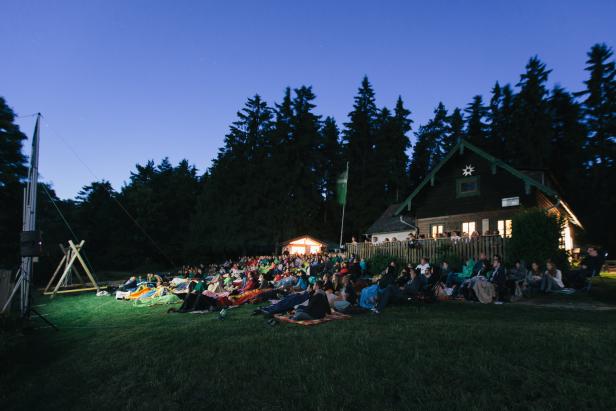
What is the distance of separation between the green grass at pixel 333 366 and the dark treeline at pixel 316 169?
1370 inches

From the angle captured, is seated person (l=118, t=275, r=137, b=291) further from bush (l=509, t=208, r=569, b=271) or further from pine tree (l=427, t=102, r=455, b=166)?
pine tree (l=427, t=102, r=455, b=166)

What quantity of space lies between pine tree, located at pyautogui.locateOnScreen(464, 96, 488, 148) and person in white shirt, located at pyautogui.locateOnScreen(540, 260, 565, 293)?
42.0 metres

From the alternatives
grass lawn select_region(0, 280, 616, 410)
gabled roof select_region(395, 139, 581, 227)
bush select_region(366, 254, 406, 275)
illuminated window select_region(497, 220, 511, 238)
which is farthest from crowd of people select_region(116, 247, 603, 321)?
illuminated window select_region(497, 220, 511, 238)

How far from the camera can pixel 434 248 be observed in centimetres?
1852

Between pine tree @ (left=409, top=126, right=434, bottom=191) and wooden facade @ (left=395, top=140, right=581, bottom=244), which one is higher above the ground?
pine tree @ (left=409, top=126, right=434, bottom=191)

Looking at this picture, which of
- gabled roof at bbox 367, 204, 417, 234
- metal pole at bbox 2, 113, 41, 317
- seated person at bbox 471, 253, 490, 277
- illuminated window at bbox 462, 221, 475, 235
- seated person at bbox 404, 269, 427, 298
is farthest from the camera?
gabled roof at bbox 367, 204, 417, 234

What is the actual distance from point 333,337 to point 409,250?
1381 centimetres

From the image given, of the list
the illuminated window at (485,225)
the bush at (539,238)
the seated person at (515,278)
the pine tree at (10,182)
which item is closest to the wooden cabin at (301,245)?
the illuminated window at (485,225)

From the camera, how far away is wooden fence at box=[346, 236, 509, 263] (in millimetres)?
16267

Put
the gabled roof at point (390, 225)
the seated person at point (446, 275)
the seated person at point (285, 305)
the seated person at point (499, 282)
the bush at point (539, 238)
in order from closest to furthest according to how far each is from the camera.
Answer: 1. the seated person at point (285, 305)
2. the seated person at point (499, 282)
3. the seated person at point (446, 275)
4. the bush at point (539, 238)
5. the gabled roof at point (390, 225)

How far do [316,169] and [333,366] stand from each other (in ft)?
154

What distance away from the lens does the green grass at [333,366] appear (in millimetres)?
3975

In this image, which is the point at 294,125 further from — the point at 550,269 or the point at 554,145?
the point at 550,269

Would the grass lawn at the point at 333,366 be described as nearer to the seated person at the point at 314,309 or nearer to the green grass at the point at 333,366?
the green grass at the point at 333,366
